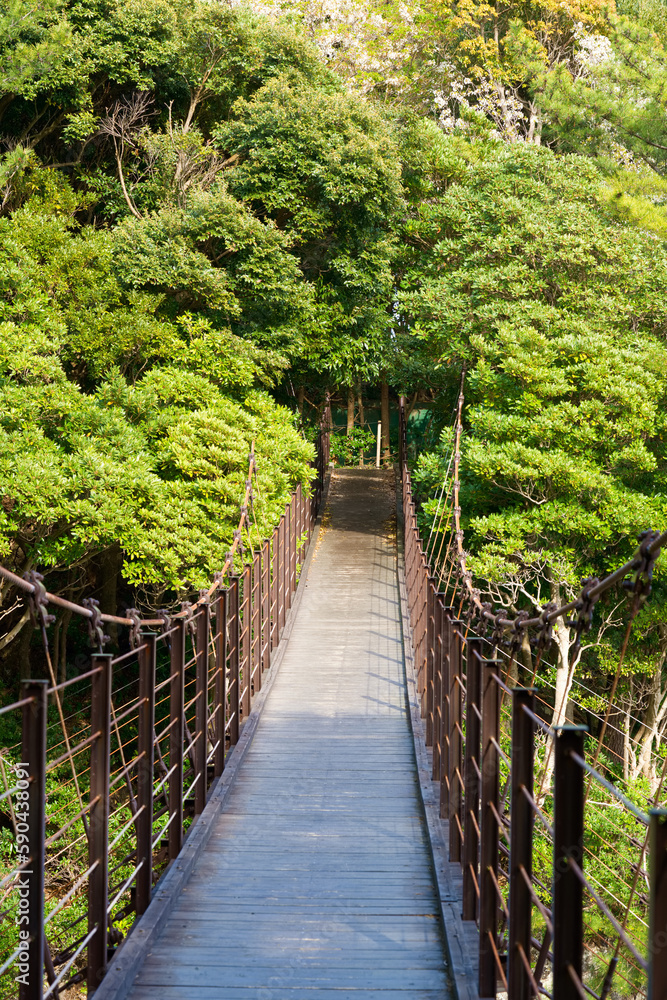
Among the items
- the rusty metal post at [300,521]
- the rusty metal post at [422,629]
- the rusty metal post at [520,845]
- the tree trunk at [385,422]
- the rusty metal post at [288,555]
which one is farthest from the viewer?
the tree trunk at [385,422]

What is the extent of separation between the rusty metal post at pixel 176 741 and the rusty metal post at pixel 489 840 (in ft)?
4.91

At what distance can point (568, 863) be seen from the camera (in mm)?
1584

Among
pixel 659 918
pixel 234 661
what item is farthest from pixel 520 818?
pixel 234 661

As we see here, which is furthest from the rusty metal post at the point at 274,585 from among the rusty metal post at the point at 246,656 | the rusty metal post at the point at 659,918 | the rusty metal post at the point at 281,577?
the rusty metal post at the point at 659,918

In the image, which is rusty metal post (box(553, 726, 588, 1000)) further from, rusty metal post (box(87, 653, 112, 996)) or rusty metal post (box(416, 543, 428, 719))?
rusty metal post (box(416, 543, 428, 719))

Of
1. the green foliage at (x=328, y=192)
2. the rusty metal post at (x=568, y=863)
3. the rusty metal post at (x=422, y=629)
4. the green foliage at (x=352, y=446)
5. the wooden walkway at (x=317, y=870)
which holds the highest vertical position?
the green foliage at (x=328, y=192)

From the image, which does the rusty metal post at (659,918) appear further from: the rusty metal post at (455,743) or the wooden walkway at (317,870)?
the rusty metal post at (455,743)

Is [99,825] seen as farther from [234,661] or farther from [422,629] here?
[422,629]

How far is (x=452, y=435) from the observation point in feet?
34.8

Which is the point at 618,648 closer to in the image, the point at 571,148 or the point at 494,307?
the point at 494,307

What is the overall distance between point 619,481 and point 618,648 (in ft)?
Answer: 8.13

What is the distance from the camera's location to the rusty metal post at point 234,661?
527 centimetres

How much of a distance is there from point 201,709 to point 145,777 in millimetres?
1065

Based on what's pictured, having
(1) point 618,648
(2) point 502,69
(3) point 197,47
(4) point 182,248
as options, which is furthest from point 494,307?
(2) point 502,69
